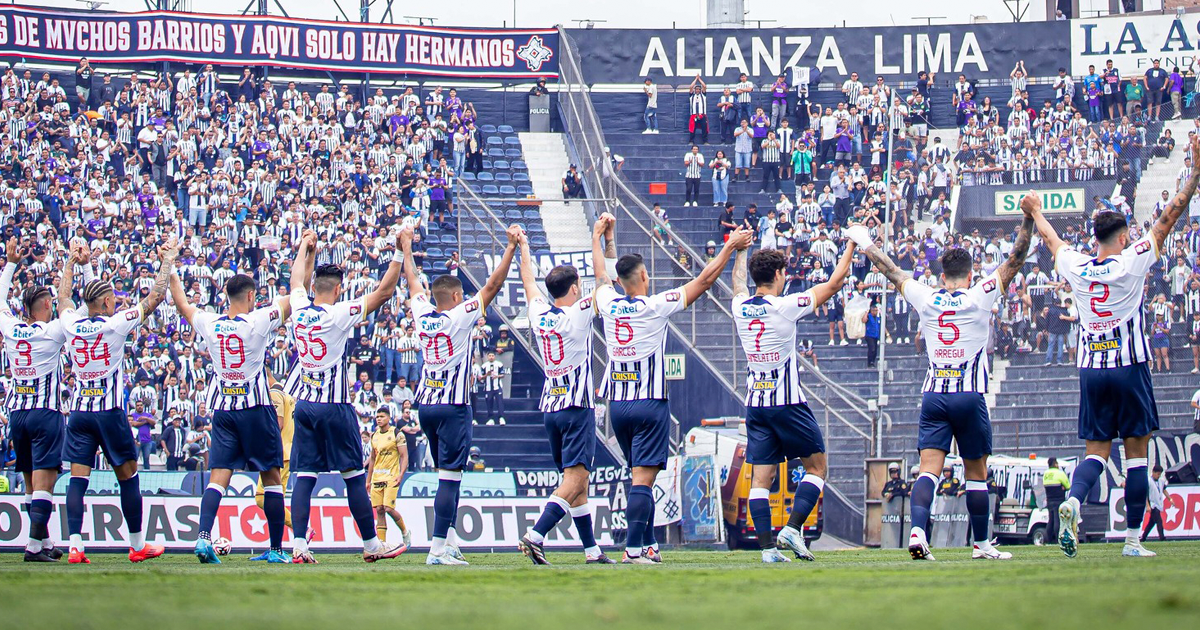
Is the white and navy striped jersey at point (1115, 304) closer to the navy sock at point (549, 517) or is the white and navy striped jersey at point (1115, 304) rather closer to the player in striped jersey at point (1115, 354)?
the player in striped jersey at point (1115, 354)

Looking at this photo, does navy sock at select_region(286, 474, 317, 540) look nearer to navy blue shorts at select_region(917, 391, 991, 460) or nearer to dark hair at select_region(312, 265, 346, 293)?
dark hair at select_region(312, 265, 346, 293)

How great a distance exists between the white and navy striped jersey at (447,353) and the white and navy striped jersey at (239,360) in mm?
1477

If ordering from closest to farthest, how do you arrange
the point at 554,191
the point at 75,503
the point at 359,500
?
1. the point at 359,500
2. the point at 75,503
3. the point at 554,191

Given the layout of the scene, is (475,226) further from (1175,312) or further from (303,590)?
(303,590)

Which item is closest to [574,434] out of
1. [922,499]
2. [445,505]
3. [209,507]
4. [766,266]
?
[445,505]

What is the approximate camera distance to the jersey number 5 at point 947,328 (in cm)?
1102

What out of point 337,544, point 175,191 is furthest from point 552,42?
point 337,544

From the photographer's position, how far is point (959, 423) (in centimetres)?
1094

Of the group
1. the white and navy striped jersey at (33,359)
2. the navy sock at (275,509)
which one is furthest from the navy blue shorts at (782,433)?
the white and navy striped jersey at (33,359)

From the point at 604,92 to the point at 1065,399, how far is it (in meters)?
18.8

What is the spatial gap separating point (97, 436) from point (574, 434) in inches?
183

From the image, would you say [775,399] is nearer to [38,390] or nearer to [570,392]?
[570,392]

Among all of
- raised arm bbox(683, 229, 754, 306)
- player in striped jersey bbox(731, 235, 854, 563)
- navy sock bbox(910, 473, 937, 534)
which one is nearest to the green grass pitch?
navy sock bbox(910, 473, 937, 534)

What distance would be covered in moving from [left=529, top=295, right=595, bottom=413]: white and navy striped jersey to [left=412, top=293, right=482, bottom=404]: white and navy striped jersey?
661 millimetres
